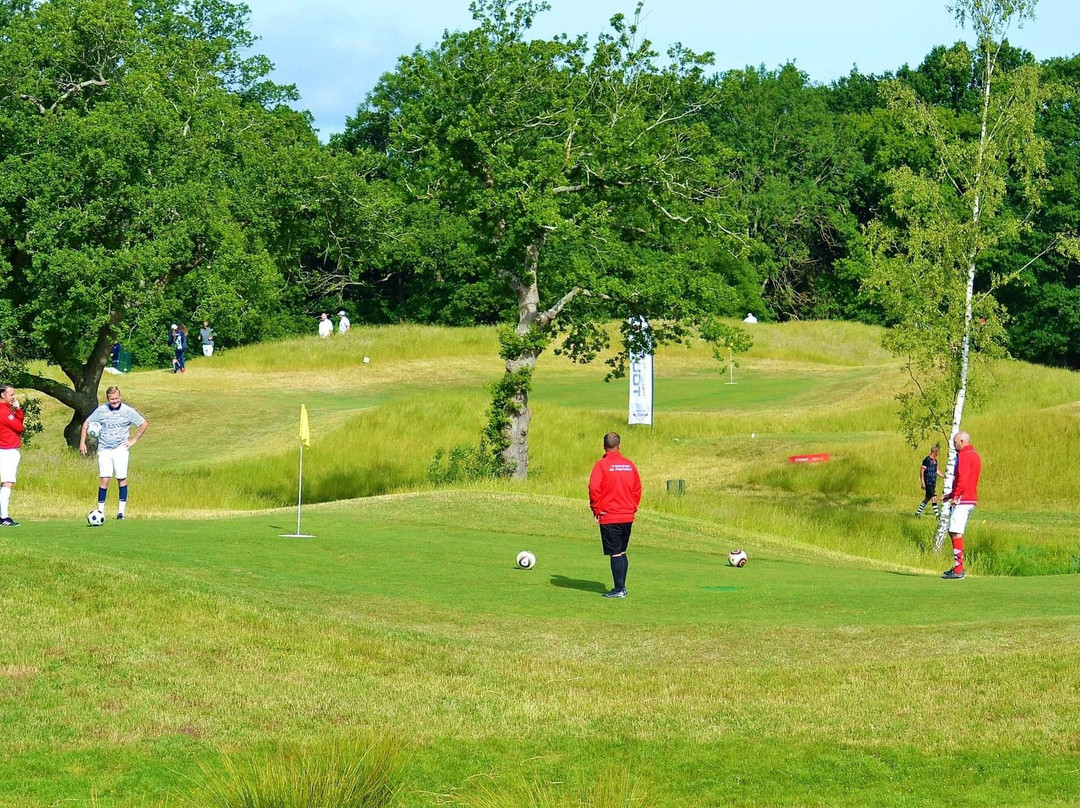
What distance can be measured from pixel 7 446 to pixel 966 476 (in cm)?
1588

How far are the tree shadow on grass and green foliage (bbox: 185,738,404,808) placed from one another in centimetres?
884

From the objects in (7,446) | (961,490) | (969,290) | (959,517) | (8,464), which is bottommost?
(959,517)

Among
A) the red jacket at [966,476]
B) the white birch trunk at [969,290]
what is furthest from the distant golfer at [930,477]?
the red jacket at [966,476]

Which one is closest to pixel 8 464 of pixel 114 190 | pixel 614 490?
pixel 614 490

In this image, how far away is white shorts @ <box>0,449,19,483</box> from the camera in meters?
23.3

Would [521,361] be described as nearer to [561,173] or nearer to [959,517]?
[561,173]

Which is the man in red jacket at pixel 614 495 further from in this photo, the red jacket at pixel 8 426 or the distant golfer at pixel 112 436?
the red jacket at pixel 8 426

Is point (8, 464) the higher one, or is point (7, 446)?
point (7, 446)

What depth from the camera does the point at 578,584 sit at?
67.7ft

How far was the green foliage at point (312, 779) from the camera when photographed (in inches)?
384

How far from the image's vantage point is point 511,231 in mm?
38625

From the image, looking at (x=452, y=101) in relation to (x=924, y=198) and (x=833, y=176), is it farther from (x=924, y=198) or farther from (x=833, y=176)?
(x=833, y=176)

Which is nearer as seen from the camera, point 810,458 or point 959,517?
point 959,517

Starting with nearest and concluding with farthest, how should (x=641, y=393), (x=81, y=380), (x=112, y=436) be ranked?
(x=112, y=436), (x=81, y=380), (x=641, y=393)
